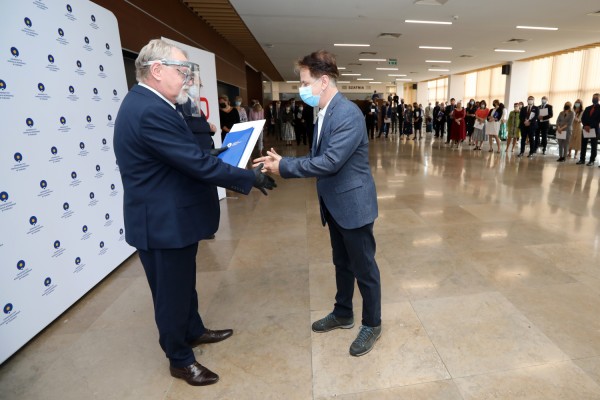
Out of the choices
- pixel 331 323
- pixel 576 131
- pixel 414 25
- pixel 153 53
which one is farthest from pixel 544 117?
pixel 153 53

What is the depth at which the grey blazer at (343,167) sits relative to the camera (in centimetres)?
173

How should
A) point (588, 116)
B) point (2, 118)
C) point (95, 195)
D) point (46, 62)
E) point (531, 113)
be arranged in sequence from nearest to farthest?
point (2, 118) → point (46, 62) → point (95, 195) → point (588, 116) → point (531, 113)

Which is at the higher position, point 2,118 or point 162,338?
point 2,118

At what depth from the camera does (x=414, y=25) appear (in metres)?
8.55

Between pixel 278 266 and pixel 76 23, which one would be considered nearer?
pixel 76 23

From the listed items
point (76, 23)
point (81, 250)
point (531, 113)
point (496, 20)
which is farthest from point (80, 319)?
point (531, 113)

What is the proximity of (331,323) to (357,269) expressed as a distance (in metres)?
0.50

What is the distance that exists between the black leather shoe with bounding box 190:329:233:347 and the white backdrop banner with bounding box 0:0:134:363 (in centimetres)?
108

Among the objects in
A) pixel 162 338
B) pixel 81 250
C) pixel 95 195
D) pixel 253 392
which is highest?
pixel 95 195

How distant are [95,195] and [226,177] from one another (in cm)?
180

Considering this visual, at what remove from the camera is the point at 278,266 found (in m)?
3.14

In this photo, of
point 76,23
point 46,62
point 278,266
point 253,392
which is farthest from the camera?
→ point 278,266

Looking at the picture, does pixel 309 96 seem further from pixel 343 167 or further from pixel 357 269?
pixel 357 269

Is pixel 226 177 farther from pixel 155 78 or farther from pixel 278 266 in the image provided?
pixel 278 266
